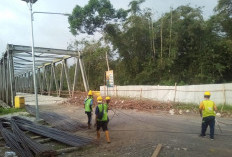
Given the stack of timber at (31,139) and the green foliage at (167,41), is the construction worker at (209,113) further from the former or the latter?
the green foliage at (167,41)

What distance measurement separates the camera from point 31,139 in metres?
6.72

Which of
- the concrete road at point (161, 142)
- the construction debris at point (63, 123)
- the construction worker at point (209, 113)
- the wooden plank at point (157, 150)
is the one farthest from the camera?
the construction debris at point (63, 123)

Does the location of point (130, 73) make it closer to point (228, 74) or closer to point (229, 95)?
point (228, 74)

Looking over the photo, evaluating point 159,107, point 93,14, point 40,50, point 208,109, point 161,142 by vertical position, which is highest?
point 93,14

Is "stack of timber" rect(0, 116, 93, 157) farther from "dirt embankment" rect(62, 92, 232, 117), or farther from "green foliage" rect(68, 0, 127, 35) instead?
"green foliage" rect(68, 0, 127, 35)

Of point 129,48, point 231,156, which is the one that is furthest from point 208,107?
point 129,48

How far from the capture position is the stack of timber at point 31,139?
561 centimetres

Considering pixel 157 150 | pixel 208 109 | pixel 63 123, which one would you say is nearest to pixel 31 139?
pixel 63 123

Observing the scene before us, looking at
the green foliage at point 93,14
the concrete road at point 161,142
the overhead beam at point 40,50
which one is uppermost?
the green foliage at point 93,14

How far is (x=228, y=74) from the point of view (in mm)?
18500

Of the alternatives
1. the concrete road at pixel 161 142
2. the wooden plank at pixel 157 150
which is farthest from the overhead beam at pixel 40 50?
the wooden plank at pixel 157 150

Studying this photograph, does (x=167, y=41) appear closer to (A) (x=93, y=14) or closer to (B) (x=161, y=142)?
(A) (x=93, y=14)

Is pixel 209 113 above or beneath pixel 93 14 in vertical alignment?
beneath

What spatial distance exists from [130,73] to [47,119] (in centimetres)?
1269
